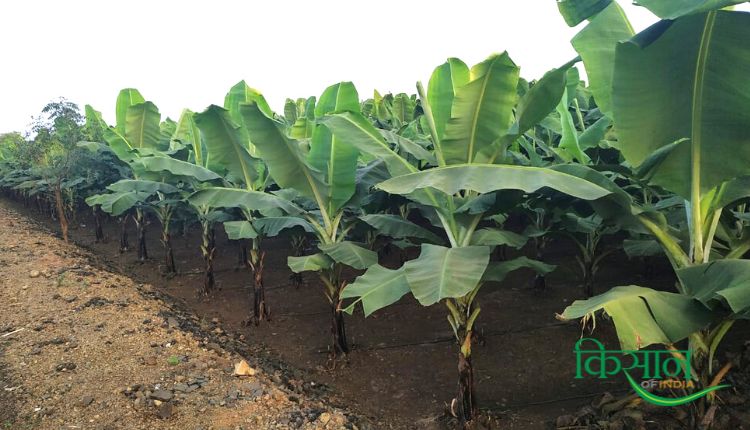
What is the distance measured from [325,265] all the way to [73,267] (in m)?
6.02

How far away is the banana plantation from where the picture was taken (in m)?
2.73

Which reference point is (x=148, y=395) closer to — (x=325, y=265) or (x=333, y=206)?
(x=325, y=265)

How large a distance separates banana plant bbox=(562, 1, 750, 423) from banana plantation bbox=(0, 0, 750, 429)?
1 cm

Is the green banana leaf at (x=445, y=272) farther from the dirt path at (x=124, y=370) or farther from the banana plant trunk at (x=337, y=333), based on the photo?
the banana plant trunk at (x=337, y=333)

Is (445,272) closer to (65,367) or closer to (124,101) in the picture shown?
(65,367)

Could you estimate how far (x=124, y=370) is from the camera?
4.73m

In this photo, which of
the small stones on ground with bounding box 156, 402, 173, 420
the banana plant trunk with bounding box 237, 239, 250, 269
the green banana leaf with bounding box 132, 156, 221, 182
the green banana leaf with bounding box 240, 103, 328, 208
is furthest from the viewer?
the banana plant trunk with bounding box 237, 239, 250, 269

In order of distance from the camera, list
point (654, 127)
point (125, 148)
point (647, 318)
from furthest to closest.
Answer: point (125, 148)
point (654, 127)
point (647, 318)

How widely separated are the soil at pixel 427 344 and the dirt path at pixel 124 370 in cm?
27

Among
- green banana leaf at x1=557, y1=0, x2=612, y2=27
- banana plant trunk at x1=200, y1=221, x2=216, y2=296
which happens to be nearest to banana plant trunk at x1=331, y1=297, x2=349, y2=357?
banana plant trunk at x1=200, y1=221, x2=216, y2=296

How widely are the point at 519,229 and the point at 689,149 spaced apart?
6394 millimetres

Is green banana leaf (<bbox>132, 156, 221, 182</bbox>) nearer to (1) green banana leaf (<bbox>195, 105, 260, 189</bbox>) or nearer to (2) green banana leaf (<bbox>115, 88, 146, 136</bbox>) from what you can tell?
(1) green banana leaf (<bbox>195, 105, 260, 189</bbox>)

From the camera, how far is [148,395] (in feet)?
13.9

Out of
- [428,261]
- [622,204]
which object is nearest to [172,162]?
[428,261]
